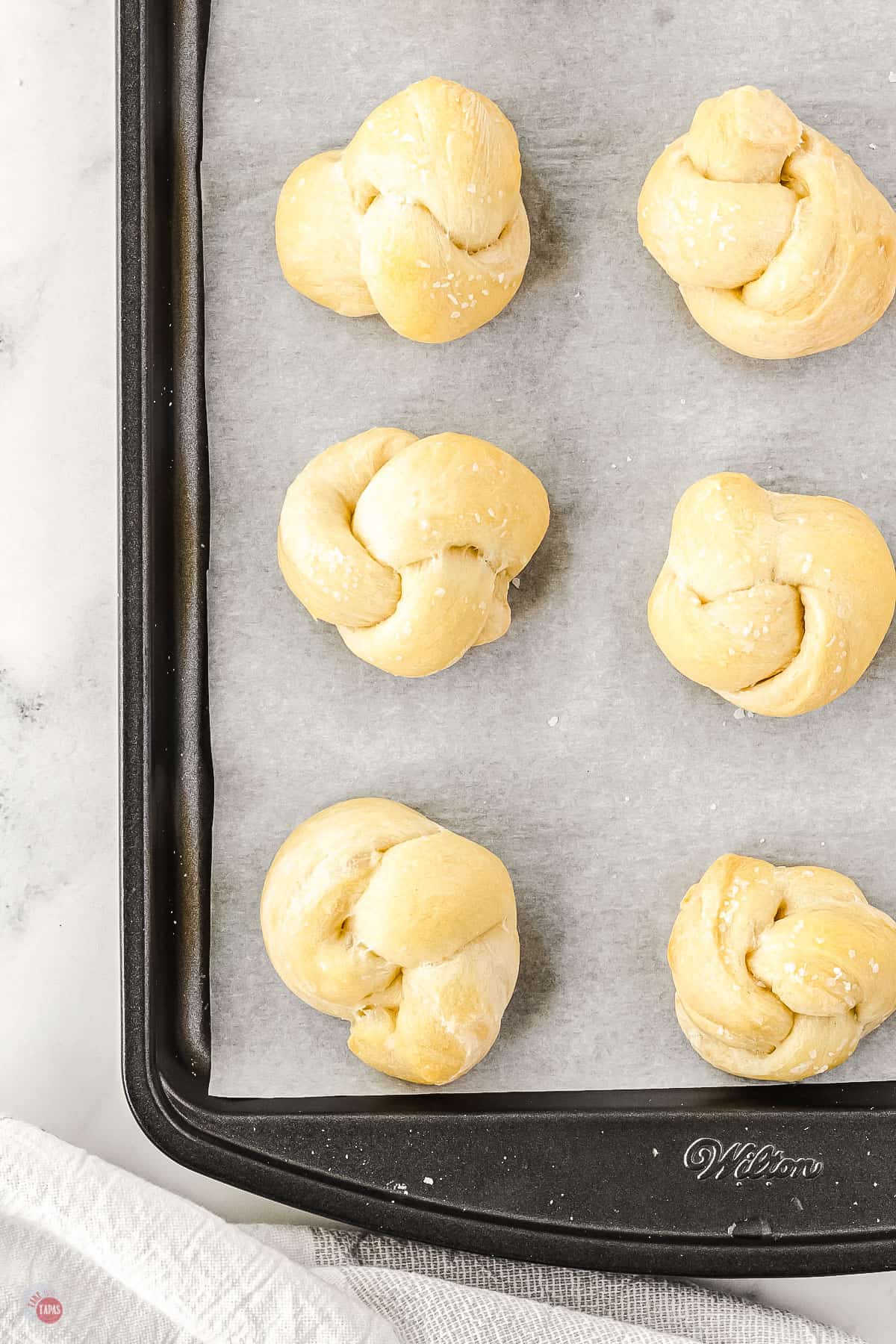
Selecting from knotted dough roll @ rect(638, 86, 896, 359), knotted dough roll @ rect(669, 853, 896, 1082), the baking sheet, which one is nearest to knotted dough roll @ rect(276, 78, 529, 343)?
the baking sheet

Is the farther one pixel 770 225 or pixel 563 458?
pixel 563 458

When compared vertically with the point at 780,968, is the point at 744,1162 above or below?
below

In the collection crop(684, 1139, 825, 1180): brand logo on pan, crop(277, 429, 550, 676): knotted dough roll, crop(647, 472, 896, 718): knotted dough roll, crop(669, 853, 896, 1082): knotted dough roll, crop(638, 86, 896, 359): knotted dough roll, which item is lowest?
crop(684, 1139, 825, 1180): brand logo on pan

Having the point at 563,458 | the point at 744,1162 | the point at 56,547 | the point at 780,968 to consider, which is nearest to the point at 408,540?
the point at 563,458

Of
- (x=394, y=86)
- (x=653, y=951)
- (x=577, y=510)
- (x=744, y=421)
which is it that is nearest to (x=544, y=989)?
(x=653, y=951)

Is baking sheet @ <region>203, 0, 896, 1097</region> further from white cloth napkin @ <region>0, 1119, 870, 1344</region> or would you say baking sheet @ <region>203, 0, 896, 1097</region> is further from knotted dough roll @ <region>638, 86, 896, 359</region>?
white cloth napkin @ <region>0, 1119, 870, 1344</region>

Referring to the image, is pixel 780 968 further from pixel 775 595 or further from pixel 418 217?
pixel 418 217

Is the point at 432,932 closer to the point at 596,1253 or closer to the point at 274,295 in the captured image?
the point at 596,1253
